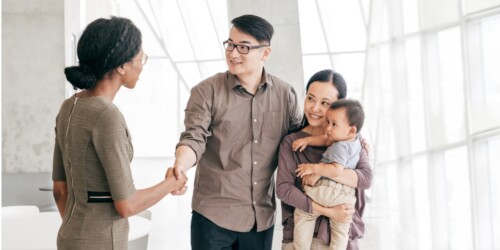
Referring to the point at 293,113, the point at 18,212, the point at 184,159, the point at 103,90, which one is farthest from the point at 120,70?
the point at 18,212

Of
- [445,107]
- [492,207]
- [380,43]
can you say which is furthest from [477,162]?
[380,43]

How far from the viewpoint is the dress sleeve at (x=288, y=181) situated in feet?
9.62

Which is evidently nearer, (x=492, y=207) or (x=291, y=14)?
(x=492, y=207)

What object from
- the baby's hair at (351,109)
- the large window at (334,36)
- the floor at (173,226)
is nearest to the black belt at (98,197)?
the baby's hair at (351,109)

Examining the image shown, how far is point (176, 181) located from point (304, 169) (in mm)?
651

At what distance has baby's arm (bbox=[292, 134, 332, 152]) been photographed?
300 centimetres

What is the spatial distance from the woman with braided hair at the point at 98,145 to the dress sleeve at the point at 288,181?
84 cm

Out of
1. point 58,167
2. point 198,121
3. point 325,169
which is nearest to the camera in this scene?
point 58,167

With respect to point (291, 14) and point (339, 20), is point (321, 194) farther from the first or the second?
point (339, 20)

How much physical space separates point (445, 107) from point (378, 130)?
16.5ft

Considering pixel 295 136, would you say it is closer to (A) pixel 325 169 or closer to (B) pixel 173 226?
(A) pixel 325 169

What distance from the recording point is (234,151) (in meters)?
3.22

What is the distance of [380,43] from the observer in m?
13.0

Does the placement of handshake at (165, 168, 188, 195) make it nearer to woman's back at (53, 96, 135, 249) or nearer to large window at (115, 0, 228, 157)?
woman's back at (53, 96, 135, 249)
